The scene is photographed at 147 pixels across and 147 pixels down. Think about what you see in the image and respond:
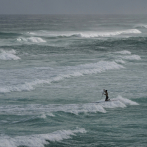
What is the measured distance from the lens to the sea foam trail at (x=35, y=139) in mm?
17672

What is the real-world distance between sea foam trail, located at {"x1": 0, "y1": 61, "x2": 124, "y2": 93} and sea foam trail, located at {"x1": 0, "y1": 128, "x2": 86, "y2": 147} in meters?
10.7

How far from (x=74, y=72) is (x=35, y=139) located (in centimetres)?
1886

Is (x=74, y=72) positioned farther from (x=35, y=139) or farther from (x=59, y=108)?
(x=35, y=139)

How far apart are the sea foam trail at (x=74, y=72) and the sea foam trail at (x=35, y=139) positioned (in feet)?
35.0

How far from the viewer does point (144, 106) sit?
966 inches

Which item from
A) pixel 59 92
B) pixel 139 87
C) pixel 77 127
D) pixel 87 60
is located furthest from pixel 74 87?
pixel 87 60

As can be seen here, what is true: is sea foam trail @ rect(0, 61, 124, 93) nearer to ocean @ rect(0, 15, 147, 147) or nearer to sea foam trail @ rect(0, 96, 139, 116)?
ocean @ rect(0, 15, 147, 147)

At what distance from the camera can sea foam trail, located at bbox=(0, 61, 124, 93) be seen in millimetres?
A: 29453

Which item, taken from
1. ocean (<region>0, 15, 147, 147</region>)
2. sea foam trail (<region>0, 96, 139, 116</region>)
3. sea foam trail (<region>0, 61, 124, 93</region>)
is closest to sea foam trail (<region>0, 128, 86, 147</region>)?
ocean (<region>0, 15, 147, 147</region>)

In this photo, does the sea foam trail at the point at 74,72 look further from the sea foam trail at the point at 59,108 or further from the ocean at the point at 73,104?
the sea foam trail at the point at 59,108

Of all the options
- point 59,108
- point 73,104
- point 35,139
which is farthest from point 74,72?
point 35,139

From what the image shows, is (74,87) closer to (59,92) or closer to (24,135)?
(59,92)

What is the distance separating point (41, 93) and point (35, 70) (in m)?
10.3

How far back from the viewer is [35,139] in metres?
18.1
